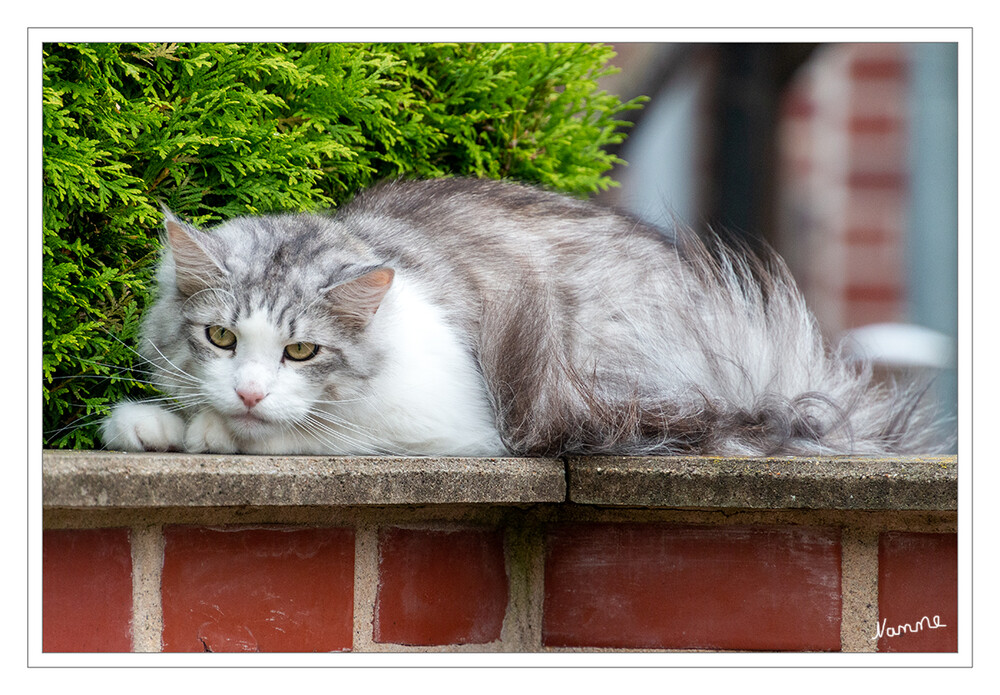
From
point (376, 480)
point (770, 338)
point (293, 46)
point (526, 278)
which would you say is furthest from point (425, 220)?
point (376, 480)

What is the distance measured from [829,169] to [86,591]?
6294mm

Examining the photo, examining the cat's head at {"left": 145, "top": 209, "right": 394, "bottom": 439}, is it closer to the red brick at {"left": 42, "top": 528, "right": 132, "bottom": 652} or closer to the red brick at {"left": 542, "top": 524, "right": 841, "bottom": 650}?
the red brick at {"left": 42, "top": 528, "right": 132, "bottom": 652}

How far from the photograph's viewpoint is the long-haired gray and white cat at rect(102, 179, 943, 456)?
157cm

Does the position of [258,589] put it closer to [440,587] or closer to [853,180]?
[440,587]

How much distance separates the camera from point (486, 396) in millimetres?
1688

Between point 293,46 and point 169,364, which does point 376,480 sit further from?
point 293,46

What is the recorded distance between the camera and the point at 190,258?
1.62 meters

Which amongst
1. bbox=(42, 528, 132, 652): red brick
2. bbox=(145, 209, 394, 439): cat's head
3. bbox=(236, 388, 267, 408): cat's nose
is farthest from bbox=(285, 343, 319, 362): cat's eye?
bbox=(42, 528, 132, 652): red brick

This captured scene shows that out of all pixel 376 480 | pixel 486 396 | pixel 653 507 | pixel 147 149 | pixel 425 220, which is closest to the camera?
pixel 376 480

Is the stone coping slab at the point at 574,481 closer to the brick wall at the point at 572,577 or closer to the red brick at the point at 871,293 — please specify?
the brick wall at the point at 572,577

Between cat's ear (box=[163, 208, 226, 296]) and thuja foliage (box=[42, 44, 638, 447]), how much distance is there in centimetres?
6

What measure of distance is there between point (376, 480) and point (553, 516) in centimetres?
32

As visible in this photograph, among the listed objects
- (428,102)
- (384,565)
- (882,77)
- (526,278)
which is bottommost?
(384,565)

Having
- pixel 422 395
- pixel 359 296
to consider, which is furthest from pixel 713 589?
pixel 359 296
